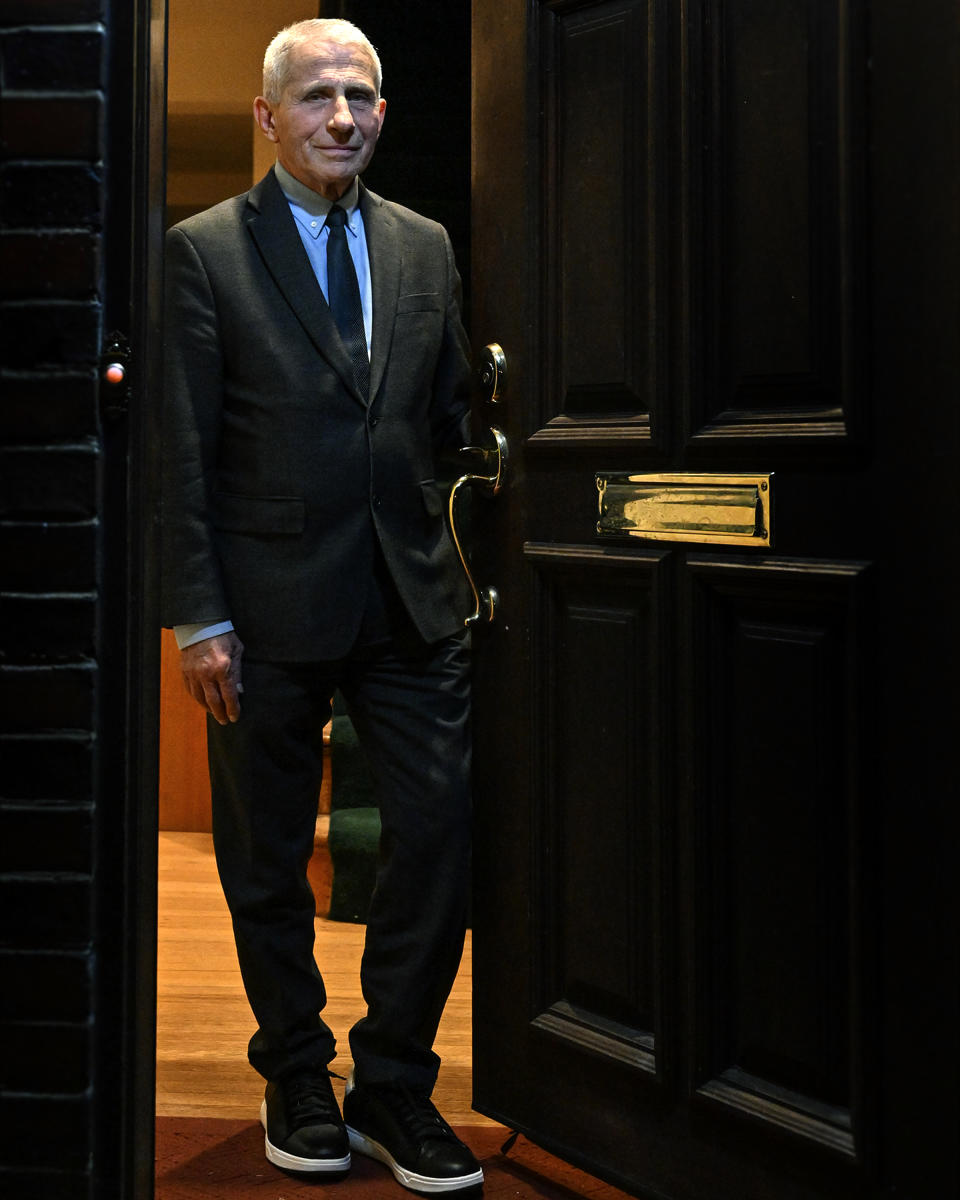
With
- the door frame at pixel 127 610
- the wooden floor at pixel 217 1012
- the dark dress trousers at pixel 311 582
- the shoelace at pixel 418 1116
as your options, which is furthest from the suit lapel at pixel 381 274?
the wooden floor at pixel 217 1012

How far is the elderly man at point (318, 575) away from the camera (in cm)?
206

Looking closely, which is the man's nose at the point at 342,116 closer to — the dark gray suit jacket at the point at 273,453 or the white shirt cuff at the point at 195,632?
the dark gray suit jacket at the point at 273,453

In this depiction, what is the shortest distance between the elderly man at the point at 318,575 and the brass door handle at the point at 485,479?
0.18ft

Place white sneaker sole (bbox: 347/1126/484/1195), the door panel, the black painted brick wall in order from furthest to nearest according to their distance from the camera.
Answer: white sneaker sole (bbox: 347/1126/484/1195) < the door panel < the black painted brick wall

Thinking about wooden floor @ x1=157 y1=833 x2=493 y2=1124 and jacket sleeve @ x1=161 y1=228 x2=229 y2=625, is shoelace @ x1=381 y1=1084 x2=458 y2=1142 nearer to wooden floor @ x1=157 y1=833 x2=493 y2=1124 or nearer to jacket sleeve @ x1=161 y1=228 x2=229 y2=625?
wooden floor @ x1=157 y1=833 x2=493 y2=1124

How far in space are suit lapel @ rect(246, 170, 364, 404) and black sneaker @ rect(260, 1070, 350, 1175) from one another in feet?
3.53

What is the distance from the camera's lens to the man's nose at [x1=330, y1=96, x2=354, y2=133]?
2.05 m

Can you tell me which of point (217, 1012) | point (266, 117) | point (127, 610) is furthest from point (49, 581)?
point (217, 1012)

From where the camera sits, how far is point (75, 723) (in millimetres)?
1501

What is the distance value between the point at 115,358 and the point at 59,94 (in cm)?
28

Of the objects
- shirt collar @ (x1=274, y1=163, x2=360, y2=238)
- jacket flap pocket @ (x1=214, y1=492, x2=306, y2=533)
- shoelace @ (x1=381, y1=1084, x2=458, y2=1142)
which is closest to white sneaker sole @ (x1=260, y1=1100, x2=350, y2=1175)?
shoelace @ (x1=381, y1=1084, x2=458, y2=1142)

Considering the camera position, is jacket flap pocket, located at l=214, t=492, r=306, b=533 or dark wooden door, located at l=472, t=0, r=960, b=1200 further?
jacket flap pocket, located at l=214, t=492, r=306, b=533

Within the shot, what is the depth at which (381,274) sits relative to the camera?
2.15 m

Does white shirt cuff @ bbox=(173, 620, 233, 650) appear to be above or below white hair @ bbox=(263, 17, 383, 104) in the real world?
below
